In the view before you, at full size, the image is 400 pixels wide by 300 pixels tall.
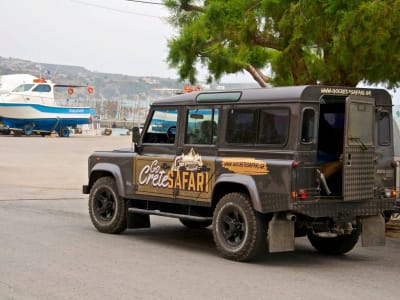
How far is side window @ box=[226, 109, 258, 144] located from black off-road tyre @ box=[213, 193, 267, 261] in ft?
2.40

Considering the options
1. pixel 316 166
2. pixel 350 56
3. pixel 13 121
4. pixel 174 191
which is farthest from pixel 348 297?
pixel 13 121

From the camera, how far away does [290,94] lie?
8.85 m

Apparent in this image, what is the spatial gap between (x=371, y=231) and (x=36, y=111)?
43.5 metres

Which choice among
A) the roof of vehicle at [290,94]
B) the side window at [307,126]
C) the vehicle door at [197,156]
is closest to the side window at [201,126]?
the vehicle door at [197,156]

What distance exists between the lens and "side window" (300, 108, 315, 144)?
8.80 m

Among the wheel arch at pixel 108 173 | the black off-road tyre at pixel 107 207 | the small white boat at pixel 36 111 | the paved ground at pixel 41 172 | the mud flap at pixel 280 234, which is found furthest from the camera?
the small white boat at pixel 36 111

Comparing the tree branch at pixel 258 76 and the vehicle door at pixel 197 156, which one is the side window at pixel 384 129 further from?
the tree branch at pixel 258 76

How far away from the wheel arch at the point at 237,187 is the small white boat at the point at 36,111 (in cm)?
4248

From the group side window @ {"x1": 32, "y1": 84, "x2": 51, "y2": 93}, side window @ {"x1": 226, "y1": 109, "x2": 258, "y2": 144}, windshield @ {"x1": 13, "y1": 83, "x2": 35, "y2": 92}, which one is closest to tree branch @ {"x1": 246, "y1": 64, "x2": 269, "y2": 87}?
side window @ {"x1": 226, "y1": 109, "x2": 258, "y2": 144}

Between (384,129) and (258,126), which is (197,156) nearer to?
(258,126)

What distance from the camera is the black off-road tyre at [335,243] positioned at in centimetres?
1001

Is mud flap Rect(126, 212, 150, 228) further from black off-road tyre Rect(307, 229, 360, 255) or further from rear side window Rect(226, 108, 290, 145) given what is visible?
black off-road tyre Rect(307, 229, 360, 255)

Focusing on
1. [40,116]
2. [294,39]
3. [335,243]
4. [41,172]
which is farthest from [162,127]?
[40,116]

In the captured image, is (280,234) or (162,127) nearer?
(280,234)
